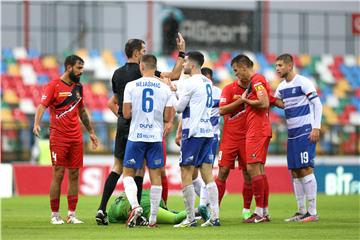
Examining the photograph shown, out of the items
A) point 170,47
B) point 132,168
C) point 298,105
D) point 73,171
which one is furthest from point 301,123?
point 170,47

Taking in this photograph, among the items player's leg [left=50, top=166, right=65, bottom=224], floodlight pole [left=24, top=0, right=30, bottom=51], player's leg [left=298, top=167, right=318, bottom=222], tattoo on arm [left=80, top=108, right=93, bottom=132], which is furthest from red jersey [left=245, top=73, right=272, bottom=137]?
floodlight pole [left=24, top=0, right=30, bottom=51]

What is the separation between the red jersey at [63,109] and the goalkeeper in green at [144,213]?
1184mm

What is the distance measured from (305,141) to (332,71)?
92.4ft

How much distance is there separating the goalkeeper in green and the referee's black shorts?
0.75m

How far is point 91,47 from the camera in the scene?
39344 mm

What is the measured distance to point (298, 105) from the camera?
50.6 ft

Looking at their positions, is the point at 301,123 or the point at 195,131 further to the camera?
the point at 301,123

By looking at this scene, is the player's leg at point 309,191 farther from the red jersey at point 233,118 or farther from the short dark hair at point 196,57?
the short dark hair at point 196,57

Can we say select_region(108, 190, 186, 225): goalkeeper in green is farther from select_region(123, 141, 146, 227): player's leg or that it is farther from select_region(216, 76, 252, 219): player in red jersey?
select_region(216, 76, 252, 219): player in red jersey

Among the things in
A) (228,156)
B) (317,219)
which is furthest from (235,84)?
(317,219)

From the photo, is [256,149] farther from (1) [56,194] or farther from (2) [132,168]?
(1) [56,194]

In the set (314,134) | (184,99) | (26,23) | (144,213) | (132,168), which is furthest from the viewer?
(26,23)

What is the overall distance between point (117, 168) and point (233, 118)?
2176 mm

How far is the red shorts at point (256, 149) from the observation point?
14625 mm
